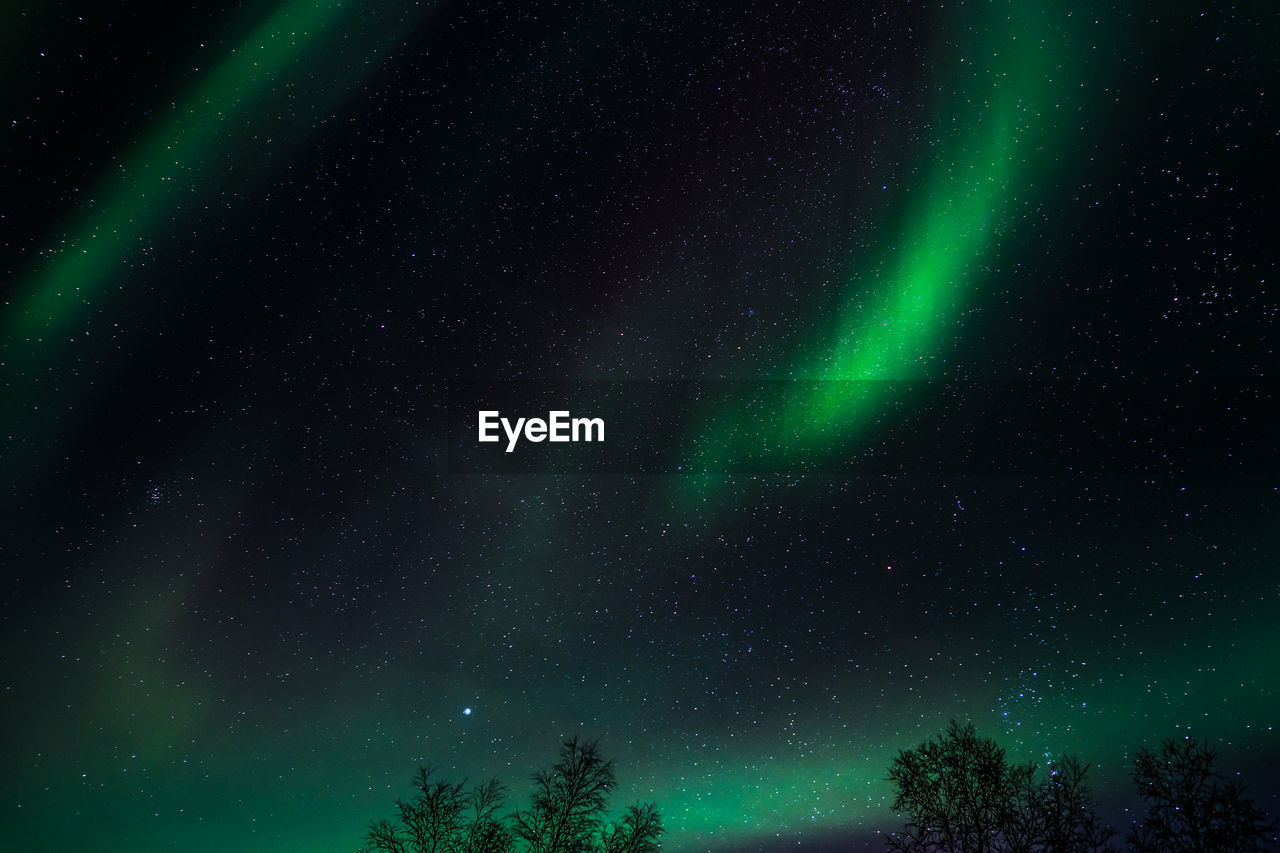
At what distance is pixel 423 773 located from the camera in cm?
1961

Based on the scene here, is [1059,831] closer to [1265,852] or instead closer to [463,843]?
[1265,852]

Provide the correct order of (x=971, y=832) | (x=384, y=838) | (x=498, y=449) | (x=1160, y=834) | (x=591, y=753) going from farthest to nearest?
1. (x=591, y=753)
2. (x=384, y=838)
3. (x=971, y=832)
4. (x=1160, y=834)
5. (x=498, y=449)

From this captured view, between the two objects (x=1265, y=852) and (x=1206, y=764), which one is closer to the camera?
(x=1265, y=852)

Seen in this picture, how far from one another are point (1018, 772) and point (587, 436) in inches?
530

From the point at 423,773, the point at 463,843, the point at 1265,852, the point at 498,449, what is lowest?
the point at 1265,852

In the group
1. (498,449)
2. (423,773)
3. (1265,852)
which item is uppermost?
(498,449)

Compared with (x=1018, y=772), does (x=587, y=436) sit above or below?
above

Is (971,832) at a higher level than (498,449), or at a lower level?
lower

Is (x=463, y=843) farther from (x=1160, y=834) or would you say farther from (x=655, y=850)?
(x=1160, y=834)

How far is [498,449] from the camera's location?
11148mm

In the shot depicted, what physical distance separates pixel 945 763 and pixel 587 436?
43.1 feet

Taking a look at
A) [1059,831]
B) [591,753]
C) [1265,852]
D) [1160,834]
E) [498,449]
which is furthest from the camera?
[591,753]

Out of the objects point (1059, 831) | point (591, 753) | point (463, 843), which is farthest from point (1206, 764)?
point (463, 843)

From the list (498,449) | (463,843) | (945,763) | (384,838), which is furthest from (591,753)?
(498,449)
